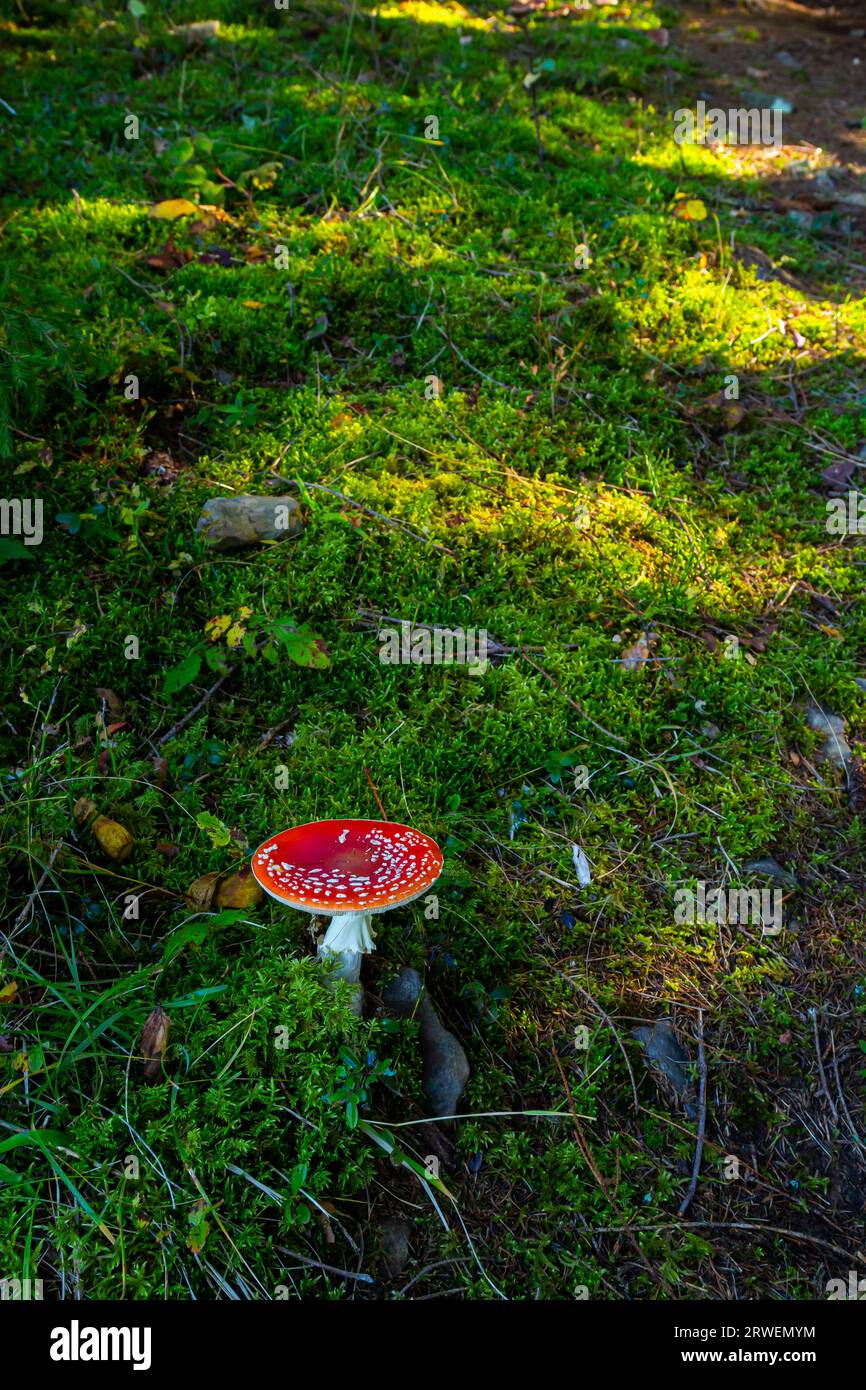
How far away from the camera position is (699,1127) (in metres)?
3.16

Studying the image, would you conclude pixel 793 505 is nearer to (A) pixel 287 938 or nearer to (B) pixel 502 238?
(B) pixel 502 238

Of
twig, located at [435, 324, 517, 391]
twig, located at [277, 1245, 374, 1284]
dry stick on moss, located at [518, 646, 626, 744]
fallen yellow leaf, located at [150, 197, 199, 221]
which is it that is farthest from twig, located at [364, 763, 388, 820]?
fallen yellow leaf, located at [150, 197, 199, 221]

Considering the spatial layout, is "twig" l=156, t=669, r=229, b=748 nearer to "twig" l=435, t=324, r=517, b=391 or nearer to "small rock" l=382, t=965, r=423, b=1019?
"small rock" l=382, t=965, r=423, b=1019

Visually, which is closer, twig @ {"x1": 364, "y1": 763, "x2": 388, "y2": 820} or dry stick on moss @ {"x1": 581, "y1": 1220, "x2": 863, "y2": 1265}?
dry stick on moss @ {"x1": 581, "y1": 1220, "x2": 863, "y2": 1265}

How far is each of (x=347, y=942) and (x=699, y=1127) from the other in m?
1.33

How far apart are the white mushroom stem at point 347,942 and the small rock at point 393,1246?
0.71 meters

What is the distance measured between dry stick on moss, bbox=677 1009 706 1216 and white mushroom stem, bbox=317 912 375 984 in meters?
1.22

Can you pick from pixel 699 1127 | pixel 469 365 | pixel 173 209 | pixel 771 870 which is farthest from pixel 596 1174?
pixel 173 209

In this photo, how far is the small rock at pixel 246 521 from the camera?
A: 4.37 metres

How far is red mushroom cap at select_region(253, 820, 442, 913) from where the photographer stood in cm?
271

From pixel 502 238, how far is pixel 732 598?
3.01m

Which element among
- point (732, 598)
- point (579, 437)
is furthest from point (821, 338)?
point (732, 598)

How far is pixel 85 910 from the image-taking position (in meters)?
3.29

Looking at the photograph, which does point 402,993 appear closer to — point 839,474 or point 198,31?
point 839,474
